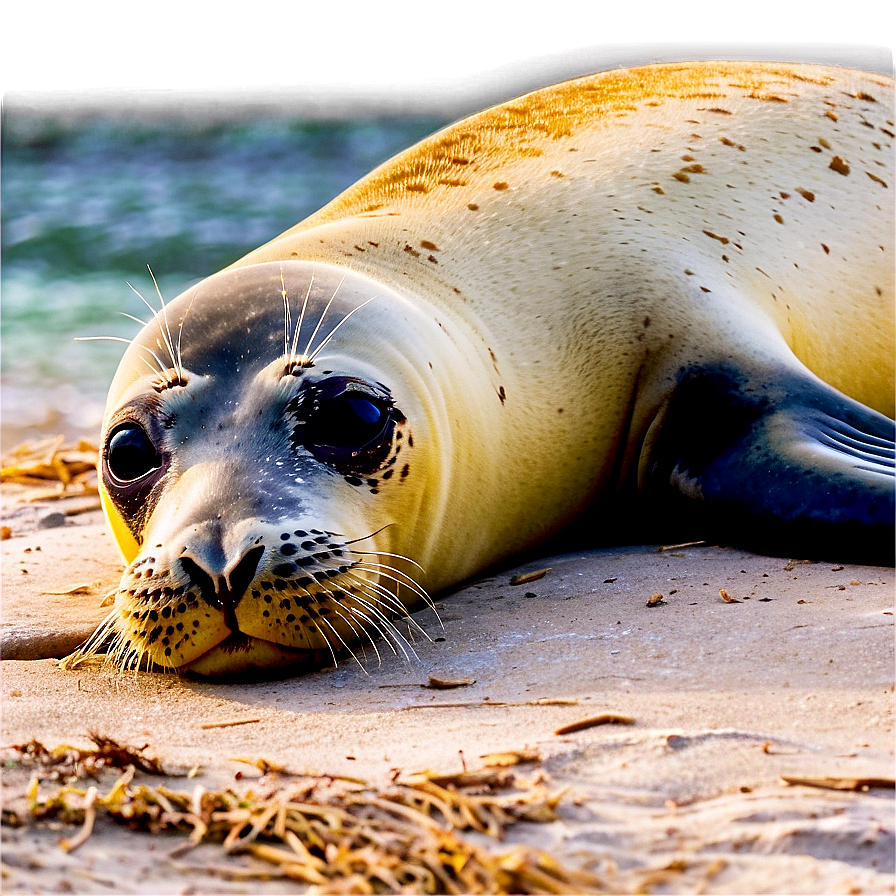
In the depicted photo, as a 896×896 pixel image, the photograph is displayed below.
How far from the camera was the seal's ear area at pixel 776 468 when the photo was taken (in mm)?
3307

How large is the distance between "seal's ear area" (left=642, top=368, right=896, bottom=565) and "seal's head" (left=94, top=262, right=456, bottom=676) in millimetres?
822

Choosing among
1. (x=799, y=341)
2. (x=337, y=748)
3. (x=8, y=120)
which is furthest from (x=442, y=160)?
(x=8, y=120)

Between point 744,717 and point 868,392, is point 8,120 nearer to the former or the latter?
point 868,392

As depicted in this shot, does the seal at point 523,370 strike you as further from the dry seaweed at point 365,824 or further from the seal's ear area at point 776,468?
the dry seaweed at point 365,824

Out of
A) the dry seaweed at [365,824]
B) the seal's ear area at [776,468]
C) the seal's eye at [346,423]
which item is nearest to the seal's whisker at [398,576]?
the seal's eye at [346,423]

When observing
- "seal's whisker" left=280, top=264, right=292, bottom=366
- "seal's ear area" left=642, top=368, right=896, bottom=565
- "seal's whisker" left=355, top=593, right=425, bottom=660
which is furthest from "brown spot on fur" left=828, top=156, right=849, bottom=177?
"seal's whisker" left=355, top=593, right=425, bottom=660

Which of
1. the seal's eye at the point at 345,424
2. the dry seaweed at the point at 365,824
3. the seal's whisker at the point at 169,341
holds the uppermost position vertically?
the seal's whisker at the point at 169,341

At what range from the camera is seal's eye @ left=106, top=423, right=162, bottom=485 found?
318 centimetres

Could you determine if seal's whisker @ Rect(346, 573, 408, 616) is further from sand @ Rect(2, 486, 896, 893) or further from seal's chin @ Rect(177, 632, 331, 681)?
seal's chin @ Rect(177, 632, 331, 681)


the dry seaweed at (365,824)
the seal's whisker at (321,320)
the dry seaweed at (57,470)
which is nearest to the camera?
the dry seaweed at (365,824)

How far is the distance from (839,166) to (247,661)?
9.81 ft

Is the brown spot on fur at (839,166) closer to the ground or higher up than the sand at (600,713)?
higher up

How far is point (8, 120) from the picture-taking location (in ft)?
75.3

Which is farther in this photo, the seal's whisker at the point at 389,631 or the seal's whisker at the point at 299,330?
the seal's whisker at the point at 299,330
